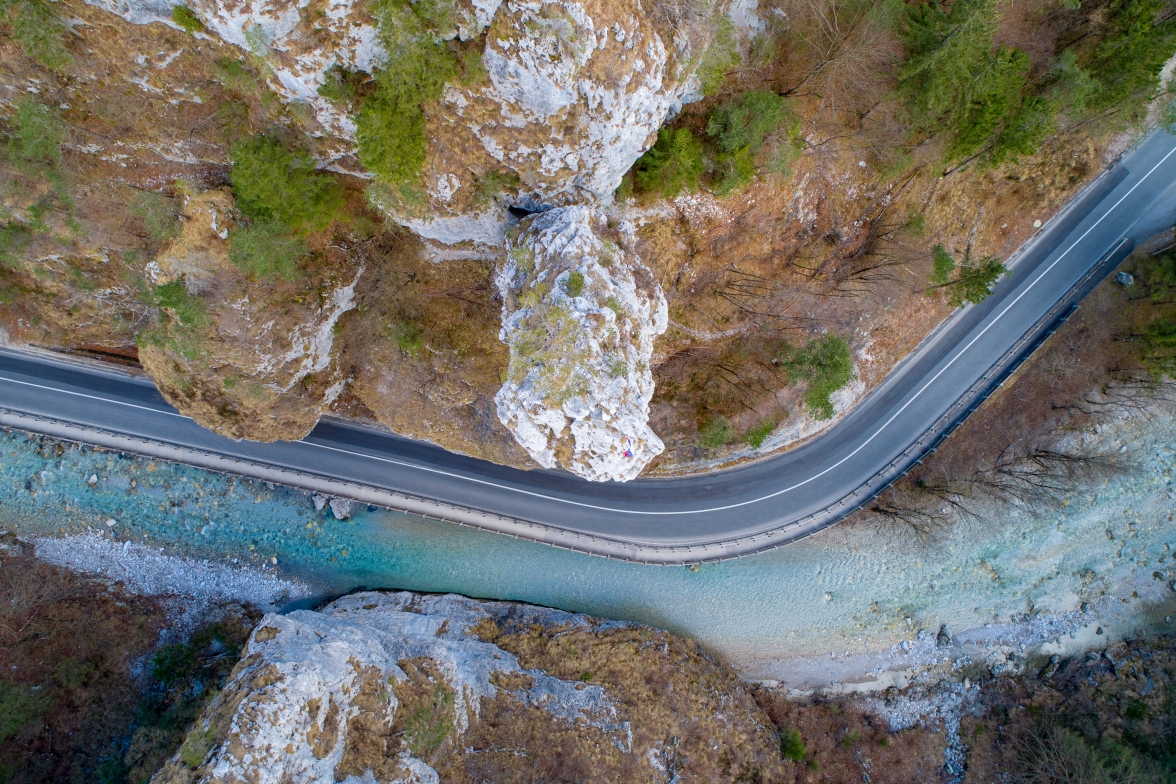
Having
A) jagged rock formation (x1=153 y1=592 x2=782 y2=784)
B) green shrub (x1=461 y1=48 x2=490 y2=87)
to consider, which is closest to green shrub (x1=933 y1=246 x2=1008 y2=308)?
green shrub (x1=461 y1=48 x2=490 y2=87)

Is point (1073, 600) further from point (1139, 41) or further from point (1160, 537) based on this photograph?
point (1139, 41)

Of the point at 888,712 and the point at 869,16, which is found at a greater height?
the point at 869,16

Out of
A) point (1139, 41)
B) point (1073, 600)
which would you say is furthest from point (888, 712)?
point (1139, 41)

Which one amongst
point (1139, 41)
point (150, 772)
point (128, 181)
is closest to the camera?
point (128, 181)

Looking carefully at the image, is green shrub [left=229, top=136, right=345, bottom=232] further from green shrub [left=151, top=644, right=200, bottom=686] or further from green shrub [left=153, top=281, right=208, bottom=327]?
green shrub [left=151, top=644, right=200, bottom=686]

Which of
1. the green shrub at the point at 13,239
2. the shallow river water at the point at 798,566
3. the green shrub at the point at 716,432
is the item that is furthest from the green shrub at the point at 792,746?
the green shrub at the point at 13,239

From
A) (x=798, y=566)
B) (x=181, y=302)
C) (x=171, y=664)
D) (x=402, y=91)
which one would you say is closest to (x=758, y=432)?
(x=798, y=566)

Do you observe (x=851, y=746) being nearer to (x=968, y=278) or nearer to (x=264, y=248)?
(x=968, y=278)
